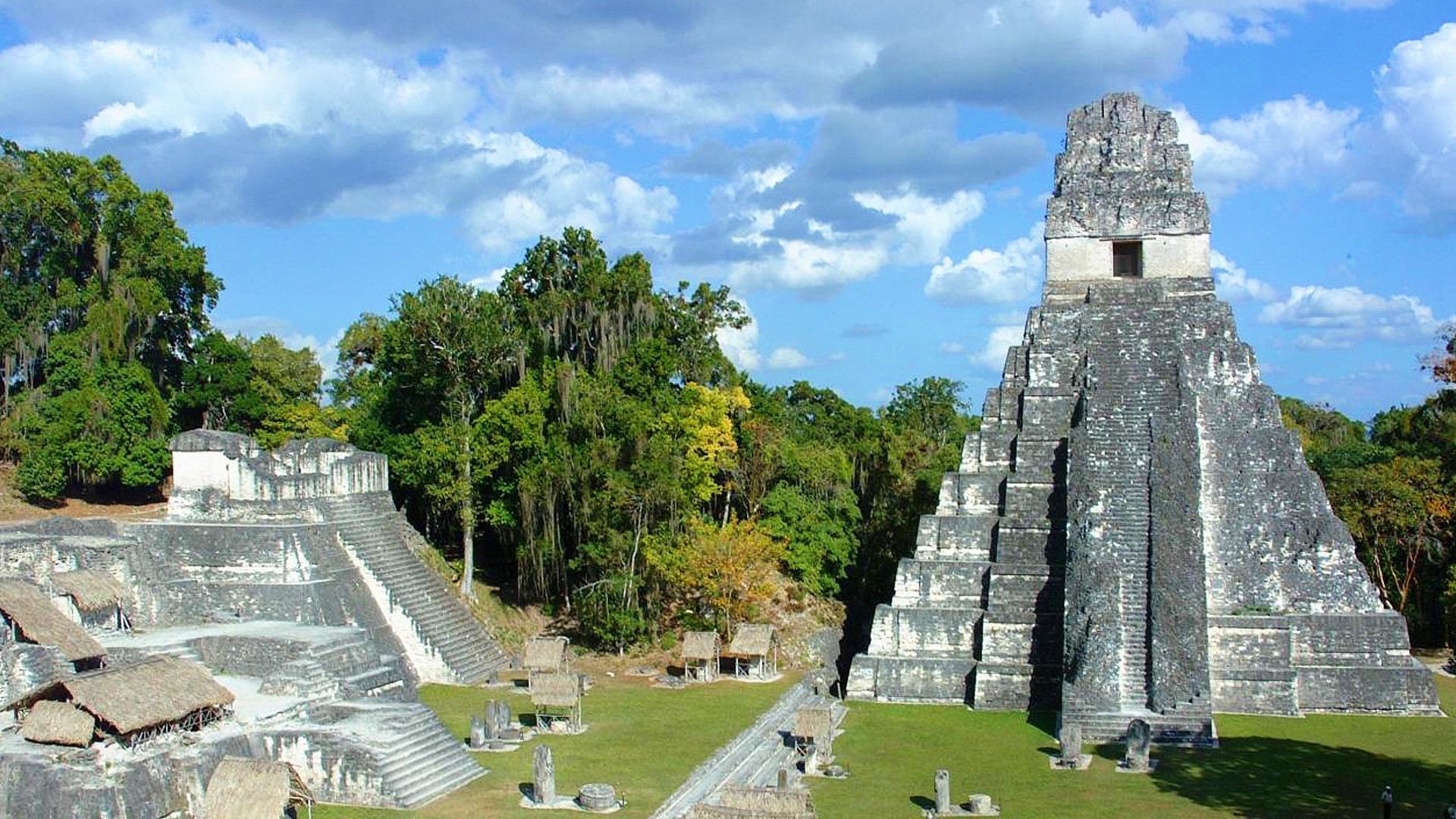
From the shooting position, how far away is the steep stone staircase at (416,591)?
27.5m

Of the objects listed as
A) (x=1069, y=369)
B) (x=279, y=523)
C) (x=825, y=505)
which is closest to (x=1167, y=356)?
(x=1069, y=369)

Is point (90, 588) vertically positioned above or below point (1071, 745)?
above

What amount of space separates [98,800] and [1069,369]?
70.6 feet

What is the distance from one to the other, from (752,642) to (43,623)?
44.9ft

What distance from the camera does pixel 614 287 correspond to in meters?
35.2

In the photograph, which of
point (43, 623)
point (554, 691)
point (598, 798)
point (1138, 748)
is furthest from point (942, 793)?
point (43, 623)

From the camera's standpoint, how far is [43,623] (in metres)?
20.0

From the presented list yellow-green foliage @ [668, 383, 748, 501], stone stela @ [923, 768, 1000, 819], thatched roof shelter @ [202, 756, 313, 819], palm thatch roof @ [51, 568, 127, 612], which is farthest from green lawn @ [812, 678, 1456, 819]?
palm thatch roof @ [51, 568, 127, 612]

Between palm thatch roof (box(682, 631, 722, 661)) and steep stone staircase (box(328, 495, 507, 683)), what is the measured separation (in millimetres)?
4305

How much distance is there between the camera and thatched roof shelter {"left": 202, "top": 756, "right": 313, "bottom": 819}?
16000mm

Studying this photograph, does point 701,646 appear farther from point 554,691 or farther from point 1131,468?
point 1131,468

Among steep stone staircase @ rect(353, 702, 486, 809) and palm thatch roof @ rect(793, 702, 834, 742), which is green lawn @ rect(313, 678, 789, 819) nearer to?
steep stone staircase @ rect(353, 702, 486, 809)

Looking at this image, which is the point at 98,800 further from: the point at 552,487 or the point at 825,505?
the point at 825,505

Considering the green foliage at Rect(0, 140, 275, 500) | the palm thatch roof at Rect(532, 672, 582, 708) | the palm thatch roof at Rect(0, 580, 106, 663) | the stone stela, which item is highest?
the green foliage at Rect(0, 140, 275, 500)
